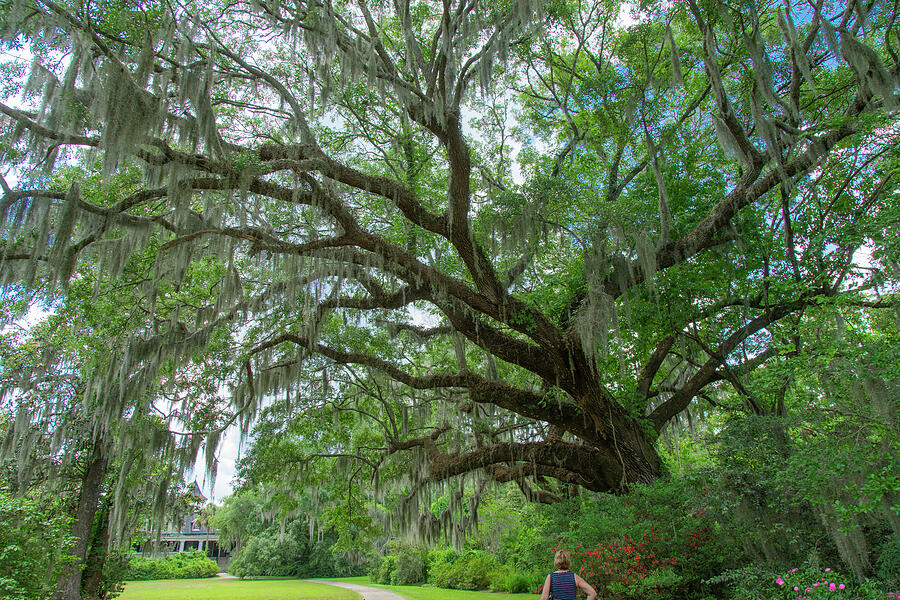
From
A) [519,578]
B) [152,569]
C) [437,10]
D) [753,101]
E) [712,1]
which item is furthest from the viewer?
[152,569]

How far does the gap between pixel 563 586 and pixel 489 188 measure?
6.27 m

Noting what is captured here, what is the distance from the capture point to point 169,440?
8930mm

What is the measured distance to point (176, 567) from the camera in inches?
1128

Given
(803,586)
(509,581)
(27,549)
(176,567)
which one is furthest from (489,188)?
(176,567)

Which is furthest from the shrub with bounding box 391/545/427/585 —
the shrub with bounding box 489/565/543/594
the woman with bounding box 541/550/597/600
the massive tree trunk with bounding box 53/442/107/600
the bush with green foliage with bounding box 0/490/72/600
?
the woman with bounding box 541/550/597/600

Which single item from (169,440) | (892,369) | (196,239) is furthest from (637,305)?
(169,440)

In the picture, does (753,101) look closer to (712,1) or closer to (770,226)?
(712,1)

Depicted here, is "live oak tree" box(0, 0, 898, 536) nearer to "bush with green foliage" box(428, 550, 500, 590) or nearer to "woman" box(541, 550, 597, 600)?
"woman" box(541, 550, 597, 600)

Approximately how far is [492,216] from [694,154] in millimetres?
3992

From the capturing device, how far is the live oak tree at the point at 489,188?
595 cm

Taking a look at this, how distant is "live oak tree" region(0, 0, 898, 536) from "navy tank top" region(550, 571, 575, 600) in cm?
323

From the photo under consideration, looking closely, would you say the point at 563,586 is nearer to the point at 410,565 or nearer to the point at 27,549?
the point at 27,549

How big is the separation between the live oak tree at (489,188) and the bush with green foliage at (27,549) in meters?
2.29

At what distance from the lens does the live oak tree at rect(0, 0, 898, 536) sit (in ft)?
19.5
